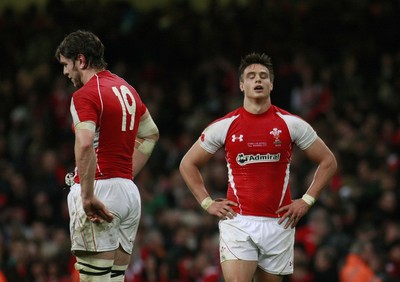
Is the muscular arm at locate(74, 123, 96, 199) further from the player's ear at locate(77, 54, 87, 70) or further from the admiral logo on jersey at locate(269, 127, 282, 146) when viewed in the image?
the admiral logo on jersey at locate(269, 127, 282, 146)

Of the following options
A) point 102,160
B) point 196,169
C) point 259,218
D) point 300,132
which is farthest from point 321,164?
point 102,160

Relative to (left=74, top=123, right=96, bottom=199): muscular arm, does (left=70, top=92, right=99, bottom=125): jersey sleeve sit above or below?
above

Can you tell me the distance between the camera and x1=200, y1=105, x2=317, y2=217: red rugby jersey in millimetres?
8133

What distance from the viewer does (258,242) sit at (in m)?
8.09

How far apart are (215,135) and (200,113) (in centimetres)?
842

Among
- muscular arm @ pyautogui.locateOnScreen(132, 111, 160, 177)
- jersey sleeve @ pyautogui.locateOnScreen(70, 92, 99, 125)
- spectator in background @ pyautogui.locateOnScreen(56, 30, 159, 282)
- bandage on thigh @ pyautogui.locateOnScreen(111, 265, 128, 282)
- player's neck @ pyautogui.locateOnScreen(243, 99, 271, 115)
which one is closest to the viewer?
jersey sleeve @ pyautogui.locateOnScreen(70, 92, 99, 125)

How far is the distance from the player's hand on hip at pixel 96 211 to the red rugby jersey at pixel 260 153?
123 centimetres

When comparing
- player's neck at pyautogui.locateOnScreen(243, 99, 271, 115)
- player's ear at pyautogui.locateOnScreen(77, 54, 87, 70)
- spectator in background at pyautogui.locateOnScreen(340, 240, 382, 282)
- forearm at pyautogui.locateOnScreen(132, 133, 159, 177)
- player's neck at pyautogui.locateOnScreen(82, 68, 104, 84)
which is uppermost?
player's ear at pyautogui.locateOnScreen(77, 54, 87, 70)

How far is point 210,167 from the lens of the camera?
15.1 meters

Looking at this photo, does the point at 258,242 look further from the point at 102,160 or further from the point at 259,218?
the point at 102,160

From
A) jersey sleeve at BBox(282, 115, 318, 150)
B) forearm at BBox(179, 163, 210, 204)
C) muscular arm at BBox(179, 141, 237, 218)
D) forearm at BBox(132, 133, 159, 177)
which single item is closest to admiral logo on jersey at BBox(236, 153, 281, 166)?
jersey sleeve at BBox(282, 115, 318, 150)

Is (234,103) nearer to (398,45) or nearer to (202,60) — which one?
(202,60)

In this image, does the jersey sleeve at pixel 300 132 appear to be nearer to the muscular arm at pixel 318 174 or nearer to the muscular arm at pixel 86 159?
the muscular arm at pixel 318 174

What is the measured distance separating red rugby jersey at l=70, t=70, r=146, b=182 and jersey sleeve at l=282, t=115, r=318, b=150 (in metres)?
1.23
